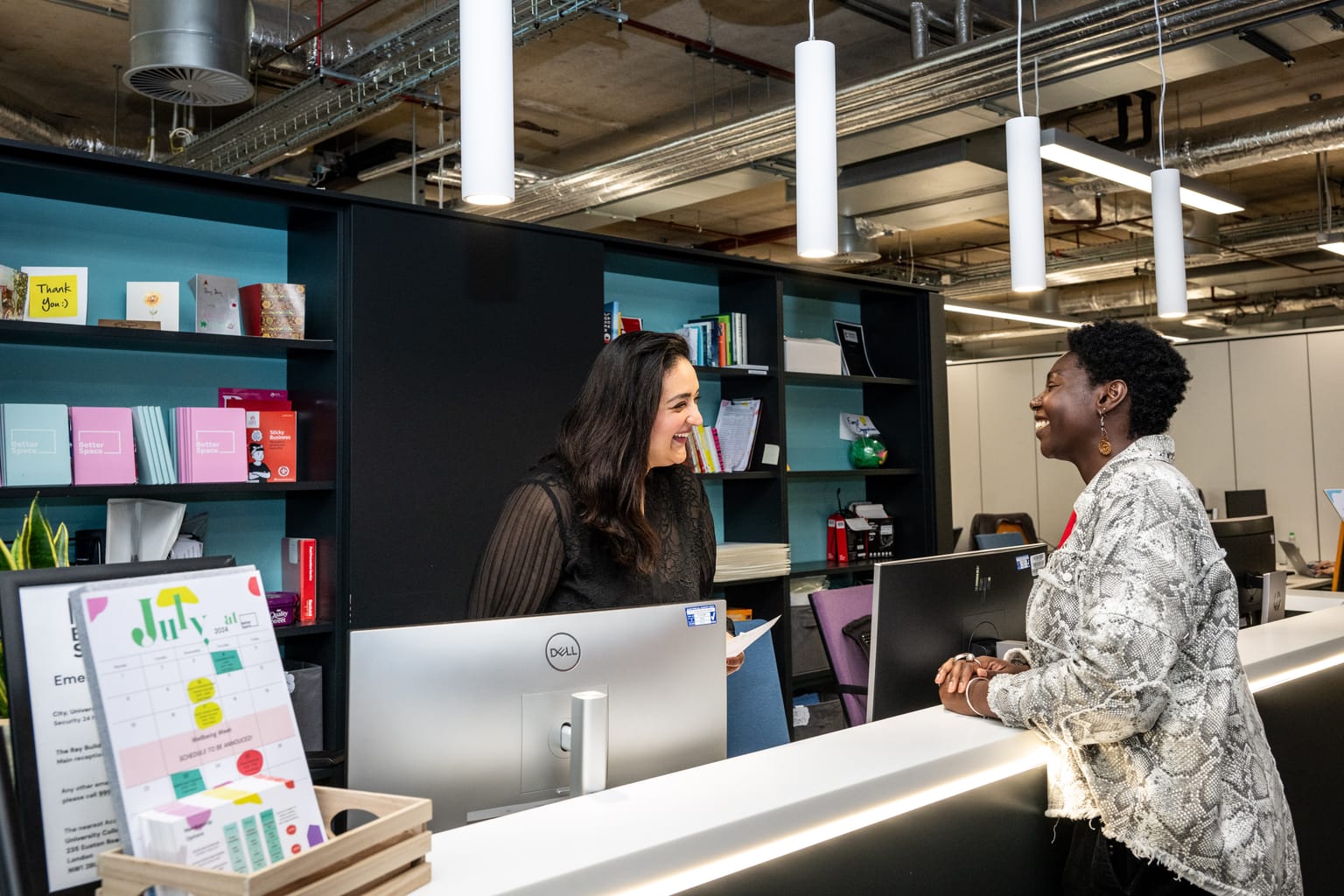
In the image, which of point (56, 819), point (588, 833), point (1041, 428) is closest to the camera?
point (56, 819)

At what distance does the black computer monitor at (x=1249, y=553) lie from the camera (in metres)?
3.27

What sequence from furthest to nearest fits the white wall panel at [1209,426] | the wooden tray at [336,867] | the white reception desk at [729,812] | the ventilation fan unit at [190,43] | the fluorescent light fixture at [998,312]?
the fluorescent light fixture at [998,312]
the white wall panel at [1209,426]
the ventilation fan unit at [190,43]
the white reception desk at [729,812]
the wooden tray at [336,867]

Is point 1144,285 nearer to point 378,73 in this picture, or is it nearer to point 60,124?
point 378,73

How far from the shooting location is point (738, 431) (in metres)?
4.38

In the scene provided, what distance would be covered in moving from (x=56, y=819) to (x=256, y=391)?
242 centimetres

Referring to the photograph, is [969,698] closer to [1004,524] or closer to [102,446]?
[102,446]

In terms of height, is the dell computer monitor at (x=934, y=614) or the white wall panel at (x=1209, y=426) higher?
the white wall panel at (x=1209, y=426)

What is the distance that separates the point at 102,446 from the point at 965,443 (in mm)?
7516

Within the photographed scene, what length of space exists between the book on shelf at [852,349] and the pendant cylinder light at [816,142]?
2.76 m

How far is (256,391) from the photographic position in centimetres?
322

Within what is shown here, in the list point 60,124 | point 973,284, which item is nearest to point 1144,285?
point 973,284

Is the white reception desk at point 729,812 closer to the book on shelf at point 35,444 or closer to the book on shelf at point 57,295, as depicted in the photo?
the book on shelf at point 35,444

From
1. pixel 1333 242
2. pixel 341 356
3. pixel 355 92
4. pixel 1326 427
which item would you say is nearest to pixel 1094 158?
pixel 341 356

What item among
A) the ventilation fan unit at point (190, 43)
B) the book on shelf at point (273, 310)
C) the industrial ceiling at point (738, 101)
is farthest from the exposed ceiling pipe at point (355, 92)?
the book on shelf at point (273, 310)
